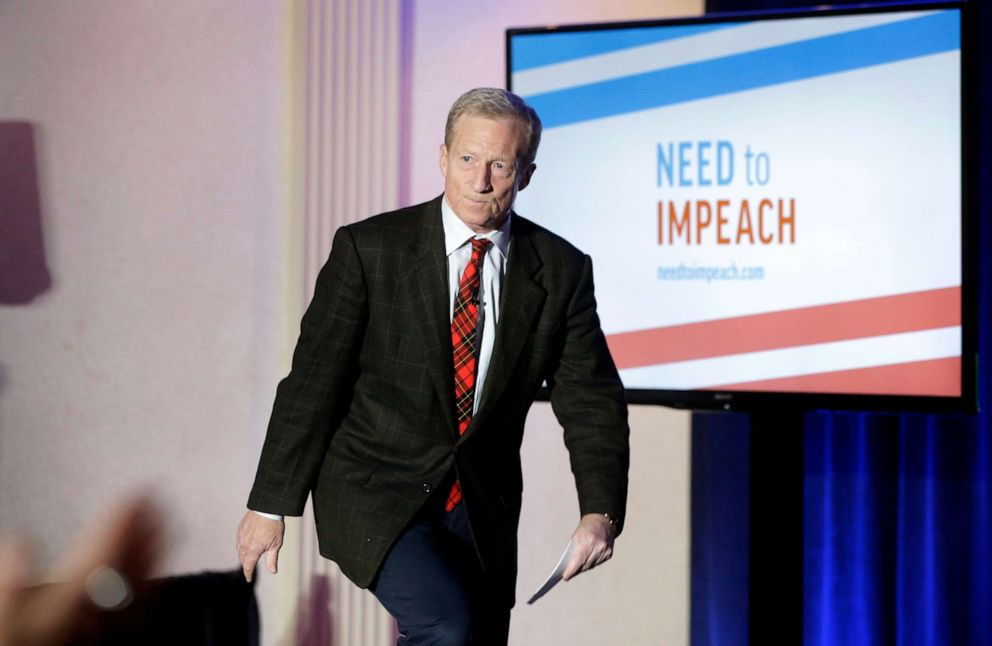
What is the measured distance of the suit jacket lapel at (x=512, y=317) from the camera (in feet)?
7.52

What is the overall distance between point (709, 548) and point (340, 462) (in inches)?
78.5

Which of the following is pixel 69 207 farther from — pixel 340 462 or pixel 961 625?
pixel 961 625

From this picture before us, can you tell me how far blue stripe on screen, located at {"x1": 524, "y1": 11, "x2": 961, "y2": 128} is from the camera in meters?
3.27

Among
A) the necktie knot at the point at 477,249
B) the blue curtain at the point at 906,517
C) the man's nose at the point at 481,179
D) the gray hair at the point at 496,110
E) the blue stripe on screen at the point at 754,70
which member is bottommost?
the blue curtain at the point at 906,517

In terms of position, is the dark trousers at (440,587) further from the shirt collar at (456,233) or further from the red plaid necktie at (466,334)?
the shirt collar at (456,233)

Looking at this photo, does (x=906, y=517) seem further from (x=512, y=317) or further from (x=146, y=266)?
(x=146, y=266)

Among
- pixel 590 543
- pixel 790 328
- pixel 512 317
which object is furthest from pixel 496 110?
pixel 790 328

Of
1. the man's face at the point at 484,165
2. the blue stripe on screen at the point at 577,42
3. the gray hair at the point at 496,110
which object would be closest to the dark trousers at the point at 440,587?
the man's face at the point at 484,165

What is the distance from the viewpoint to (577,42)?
11.7 feet

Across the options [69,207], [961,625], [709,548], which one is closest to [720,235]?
[709,548]

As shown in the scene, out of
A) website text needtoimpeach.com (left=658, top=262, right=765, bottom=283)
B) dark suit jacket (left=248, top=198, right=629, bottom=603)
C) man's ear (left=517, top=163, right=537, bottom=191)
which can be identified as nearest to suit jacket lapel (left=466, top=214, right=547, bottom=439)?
dark suit jacket (left=248, top=198, right=629, bottom=603)

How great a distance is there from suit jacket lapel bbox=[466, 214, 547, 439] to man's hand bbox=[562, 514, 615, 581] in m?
0.28

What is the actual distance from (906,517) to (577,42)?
1.78 m

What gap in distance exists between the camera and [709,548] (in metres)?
3.96
